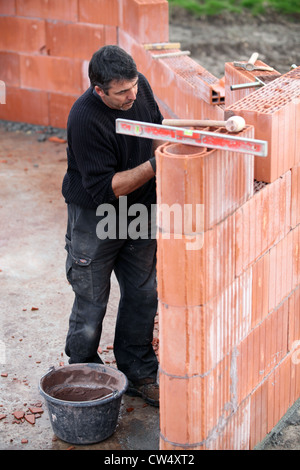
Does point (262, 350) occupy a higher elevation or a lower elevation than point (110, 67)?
lower

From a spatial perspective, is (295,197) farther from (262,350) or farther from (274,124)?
(262,350)

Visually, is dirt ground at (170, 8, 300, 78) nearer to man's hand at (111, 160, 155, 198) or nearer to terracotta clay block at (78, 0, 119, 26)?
terracotta clay block at (78, 0, 119, 26)

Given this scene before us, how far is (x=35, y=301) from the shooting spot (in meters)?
5.84

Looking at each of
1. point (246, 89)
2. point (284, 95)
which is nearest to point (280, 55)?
point (246, 89)

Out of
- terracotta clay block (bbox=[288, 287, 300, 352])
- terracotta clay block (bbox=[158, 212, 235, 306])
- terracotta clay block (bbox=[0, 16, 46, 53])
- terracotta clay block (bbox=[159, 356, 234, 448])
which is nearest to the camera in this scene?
terracotta clay block (bbox=[158, 212, 235, 306])

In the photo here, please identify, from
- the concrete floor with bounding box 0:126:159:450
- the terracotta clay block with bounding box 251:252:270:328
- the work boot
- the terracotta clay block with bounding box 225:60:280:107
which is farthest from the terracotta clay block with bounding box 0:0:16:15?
the terracotta clay block with bounding box 251:252:270:328

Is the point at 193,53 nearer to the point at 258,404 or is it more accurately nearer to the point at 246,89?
the point at 246,89

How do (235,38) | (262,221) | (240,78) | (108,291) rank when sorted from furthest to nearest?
1. (235,38)
2. (240,78)
3. (108,291)
4. (262,221)

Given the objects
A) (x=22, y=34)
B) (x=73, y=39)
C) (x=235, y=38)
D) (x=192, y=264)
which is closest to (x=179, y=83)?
(x=73, y=39)

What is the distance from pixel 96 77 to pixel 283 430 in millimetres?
2193

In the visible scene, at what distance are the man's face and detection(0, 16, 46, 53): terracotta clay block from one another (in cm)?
581

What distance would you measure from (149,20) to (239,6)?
8.28m

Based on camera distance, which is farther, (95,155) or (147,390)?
(147,390)

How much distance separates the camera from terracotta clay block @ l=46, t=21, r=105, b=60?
8977mm
